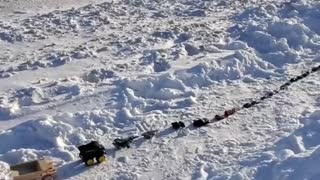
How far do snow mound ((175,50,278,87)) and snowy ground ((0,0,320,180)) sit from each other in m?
0.02

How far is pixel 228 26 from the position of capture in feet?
36.8

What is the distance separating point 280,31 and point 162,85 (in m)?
2.51

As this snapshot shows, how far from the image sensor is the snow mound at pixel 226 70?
9242mm

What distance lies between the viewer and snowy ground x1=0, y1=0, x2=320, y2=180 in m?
7.42

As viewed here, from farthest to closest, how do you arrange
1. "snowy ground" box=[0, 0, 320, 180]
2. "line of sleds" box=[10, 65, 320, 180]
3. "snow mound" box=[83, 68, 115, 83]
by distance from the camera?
1. "snow mound" box=[83, 68, 115, 83]
2. "snowy ground" box=[0, 0, 320, 180]
3. "line of sleds" box=[10, 65, 320, 180]

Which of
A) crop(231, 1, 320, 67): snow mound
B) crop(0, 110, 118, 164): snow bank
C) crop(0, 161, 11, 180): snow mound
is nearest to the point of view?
crop(0, 161, 11, 180): snow mound

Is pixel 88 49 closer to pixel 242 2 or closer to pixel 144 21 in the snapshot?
pixel 144 21

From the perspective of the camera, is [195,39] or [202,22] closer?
[195,39]

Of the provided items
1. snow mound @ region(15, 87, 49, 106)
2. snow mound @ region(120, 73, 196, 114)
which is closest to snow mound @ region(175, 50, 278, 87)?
snow mound @ region(120, 73, 196, 114)

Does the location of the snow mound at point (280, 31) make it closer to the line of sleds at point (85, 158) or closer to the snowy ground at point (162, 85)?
the snowy ground at point (162, 85)

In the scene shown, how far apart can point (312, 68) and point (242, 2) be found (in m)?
3.25

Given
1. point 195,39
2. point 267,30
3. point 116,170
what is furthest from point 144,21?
point 116,170

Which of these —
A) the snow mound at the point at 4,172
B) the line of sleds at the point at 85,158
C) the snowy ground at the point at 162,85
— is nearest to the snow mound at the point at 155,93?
the snowy ground at the point at 162,85

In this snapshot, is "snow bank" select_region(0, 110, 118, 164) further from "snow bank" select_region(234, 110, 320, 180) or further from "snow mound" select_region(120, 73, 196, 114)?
"snow bank" select_region(234, 110, 320, 180)
